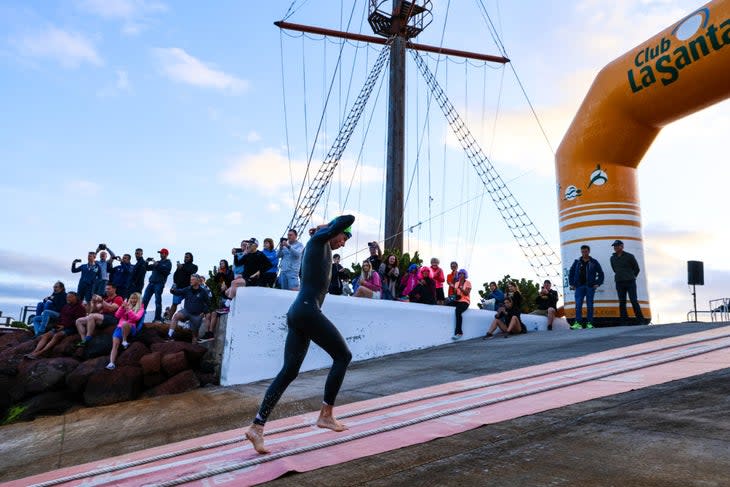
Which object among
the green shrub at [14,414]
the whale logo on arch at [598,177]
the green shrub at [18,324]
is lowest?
the green shrub at [14,414]

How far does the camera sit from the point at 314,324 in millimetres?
4559

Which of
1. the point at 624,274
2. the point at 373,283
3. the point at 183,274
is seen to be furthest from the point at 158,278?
the point at 624,274

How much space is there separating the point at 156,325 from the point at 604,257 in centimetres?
946

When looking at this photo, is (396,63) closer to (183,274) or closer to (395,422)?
(183,274)

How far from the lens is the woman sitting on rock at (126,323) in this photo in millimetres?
10273

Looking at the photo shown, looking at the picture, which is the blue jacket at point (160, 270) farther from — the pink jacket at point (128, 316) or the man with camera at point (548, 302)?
the man with camera at point (548, 302)

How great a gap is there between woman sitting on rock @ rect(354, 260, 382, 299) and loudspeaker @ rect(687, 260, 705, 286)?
336 inches

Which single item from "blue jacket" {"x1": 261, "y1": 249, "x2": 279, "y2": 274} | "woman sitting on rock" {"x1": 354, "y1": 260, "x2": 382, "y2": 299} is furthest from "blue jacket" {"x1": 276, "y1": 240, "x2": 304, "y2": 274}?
"woman sitting on rock" {"x1": 354, "y1": 260, "x2": 382, "y2": 299}

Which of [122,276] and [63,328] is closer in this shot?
[63,328]

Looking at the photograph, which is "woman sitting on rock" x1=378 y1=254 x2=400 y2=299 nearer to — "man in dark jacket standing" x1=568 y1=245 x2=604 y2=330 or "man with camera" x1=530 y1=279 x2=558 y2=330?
"man with camera" x1=530 y1=279 x2=558 y2=330

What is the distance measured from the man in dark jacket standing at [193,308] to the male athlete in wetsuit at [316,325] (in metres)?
6.77

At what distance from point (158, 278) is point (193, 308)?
2.64 metres

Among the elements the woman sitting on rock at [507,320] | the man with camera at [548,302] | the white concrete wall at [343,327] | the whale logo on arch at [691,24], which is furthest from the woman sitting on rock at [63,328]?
the whale logo on arch at [691,24]

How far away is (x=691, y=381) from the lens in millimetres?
5453
